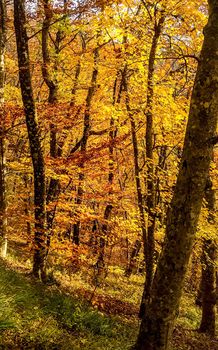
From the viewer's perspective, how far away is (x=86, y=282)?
1385cm

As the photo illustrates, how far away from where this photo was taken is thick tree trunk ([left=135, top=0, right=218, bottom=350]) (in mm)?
4777

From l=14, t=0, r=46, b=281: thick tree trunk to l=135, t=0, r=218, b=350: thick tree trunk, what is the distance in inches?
194

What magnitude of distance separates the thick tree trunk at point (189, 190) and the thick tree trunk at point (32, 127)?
4.94 metres

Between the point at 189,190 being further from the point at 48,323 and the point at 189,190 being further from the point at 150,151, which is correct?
the point at 150,151

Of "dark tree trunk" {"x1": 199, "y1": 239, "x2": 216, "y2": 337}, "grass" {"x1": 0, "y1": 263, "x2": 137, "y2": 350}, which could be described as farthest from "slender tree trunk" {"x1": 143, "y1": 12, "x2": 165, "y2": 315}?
"dark tree trunk" {"x1": 199, "y1": 239, "x2": 216, "y2": 337}

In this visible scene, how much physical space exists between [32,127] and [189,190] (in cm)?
558

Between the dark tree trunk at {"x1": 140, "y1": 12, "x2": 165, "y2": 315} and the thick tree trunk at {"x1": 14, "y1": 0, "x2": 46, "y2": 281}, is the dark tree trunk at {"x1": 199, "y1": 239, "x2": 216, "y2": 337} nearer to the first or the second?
the dark tree trunk at {"x1": 140, "y1": 12, "x2": 165, "y2": 315}

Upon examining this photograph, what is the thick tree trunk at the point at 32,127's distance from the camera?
28.8ft

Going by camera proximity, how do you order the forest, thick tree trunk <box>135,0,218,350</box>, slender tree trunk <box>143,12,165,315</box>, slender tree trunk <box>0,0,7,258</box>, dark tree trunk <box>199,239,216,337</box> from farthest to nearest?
slender tree trunk <box>0,0,7,258</box> → dark tree trunk <box>199,239,216,337</box> → slender tree trunk <box>143,12,165,315</box> → the forest → thick tree trunk <box>135,0,218,350</box>

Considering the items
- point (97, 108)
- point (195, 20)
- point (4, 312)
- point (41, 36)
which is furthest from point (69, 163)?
point (4, 312)

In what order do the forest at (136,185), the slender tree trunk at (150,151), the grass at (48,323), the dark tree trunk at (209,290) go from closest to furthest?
1. the forest at (136,185)
2. the grass at (48,323)
3. the slender tree trunk at (150,151)
4. the dark tree trunk at (209,290)

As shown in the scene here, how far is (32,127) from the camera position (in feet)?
30.5

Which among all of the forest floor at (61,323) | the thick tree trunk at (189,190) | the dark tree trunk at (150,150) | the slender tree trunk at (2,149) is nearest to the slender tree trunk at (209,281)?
the forest floor at (61,323)

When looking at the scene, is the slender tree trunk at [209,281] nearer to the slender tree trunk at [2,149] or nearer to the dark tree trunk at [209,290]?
the dark tree trunk at [209,290]
